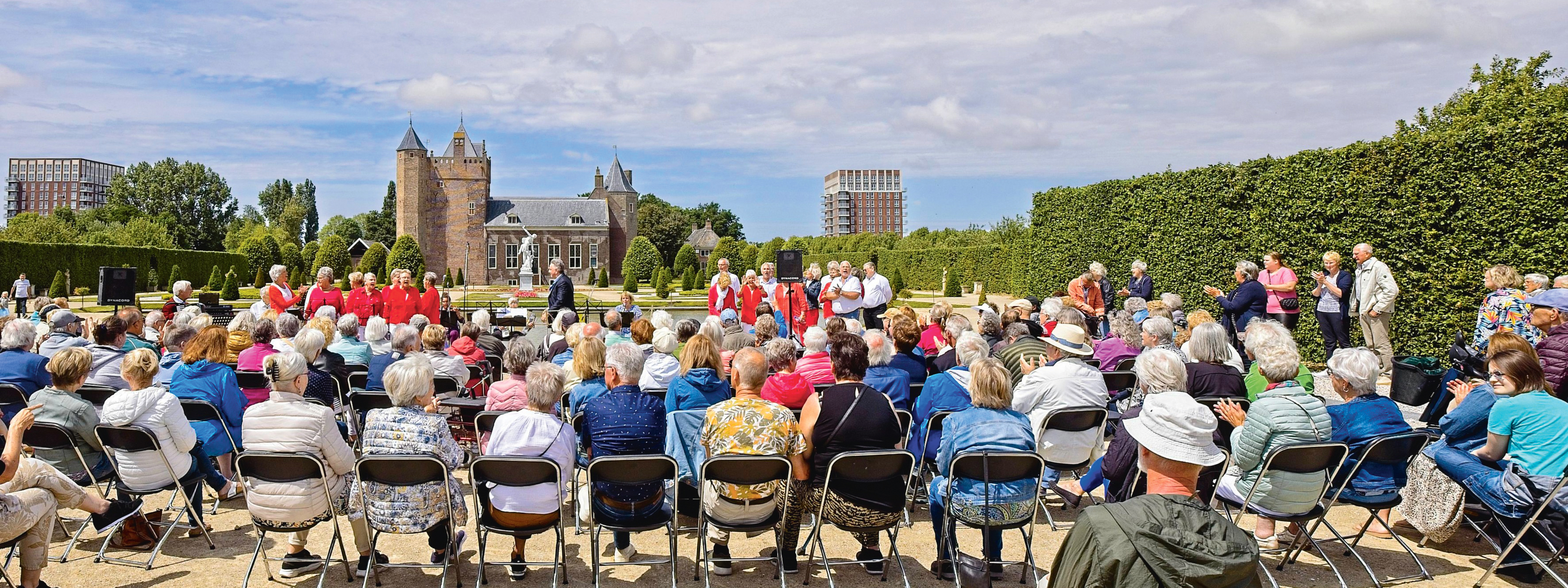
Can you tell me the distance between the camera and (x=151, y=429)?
14.5 feet

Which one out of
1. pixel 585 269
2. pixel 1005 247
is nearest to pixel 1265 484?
pixel 1005 247

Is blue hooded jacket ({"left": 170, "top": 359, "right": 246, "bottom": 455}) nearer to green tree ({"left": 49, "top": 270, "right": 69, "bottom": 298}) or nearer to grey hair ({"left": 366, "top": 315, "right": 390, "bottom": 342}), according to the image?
grey hair ({"left": 366, "top": 315, "right": 390, "bottom": 342})

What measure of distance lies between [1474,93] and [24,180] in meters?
215

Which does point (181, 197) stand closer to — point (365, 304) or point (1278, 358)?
point (365, 304)

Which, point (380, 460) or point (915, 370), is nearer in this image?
point (380, 460)

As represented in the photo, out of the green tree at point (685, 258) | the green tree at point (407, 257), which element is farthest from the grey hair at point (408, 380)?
the green tree at point (685, 258)

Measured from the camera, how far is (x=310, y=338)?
6336mm

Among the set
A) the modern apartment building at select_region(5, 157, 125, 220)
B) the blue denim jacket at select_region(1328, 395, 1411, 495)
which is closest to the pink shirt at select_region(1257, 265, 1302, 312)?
the blue denim jacket at select_region(1328, 395, 1411, 495)

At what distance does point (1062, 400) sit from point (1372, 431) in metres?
1.54

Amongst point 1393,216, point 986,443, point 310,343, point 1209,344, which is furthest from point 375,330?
point 1393,216

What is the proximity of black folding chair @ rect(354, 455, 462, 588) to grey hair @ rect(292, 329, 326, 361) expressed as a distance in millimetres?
2543

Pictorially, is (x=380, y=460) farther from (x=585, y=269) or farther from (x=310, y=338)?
(x=585, y=269)

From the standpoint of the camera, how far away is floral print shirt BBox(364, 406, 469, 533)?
4.08 metres

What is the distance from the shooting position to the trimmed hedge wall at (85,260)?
31906mm
